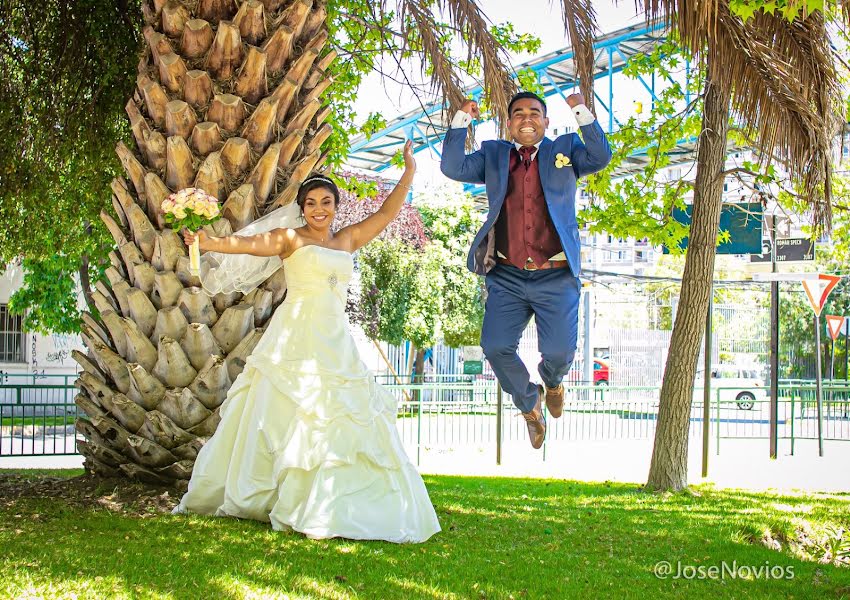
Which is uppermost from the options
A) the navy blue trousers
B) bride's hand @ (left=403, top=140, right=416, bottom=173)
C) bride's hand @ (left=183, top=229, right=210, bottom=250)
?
bride's hand @ (left=403, top=140, right=416, bottom=173)

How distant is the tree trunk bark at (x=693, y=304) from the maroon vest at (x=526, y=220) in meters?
4.52

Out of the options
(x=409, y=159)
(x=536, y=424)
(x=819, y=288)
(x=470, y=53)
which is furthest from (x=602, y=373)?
(x=409, y=159)

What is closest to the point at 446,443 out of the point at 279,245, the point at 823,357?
the point at 279,245

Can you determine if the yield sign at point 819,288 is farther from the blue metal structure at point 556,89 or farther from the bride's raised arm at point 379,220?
the bride's raised arm at point 379,220

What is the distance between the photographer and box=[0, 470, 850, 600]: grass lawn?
→ 4293mm

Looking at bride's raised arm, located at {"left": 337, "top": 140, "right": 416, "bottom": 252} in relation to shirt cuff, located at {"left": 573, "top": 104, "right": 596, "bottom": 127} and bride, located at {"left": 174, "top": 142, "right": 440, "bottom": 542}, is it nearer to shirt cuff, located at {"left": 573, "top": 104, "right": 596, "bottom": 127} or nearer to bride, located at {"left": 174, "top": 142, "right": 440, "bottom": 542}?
bride, located at {"left": 174, "top": 142, "right": 440, "bottom": 542}

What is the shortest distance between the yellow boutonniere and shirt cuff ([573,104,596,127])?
0.21m

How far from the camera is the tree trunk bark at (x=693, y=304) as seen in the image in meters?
9.49

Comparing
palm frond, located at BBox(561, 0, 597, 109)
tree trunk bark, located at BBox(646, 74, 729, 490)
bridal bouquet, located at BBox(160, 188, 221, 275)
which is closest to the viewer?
bridal bouquet, located at BBox(160, 188, 221, 275)

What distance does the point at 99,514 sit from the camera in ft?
18.8

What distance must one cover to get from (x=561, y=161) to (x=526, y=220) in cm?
43

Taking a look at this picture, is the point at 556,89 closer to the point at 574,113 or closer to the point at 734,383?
the point at 734,383

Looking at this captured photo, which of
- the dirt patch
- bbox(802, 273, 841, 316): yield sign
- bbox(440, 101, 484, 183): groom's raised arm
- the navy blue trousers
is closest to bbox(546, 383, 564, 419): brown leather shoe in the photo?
the navy blue trousers

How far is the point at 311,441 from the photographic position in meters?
5.79
